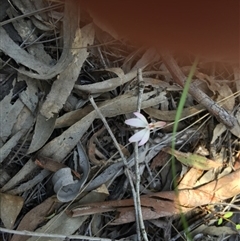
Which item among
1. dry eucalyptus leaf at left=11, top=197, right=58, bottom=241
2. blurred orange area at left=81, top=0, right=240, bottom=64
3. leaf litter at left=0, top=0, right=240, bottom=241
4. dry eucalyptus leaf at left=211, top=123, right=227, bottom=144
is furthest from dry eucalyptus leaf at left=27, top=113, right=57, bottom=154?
dry eucalyptus leaf at left=211, top=123, right=227, bottom=144

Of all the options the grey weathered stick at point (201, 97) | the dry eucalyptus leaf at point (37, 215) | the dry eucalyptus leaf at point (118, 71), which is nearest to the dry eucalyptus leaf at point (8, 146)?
the dry eucalyptus leaf at point (37, 215)

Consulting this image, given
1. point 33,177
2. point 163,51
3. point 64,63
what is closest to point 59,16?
point 64,63

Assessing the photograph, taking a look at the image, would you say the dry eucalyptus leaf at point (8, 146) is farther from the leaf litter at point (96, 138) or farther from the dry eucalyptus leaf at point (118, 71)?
the dry eucalyptus leaf at point (118, 71)

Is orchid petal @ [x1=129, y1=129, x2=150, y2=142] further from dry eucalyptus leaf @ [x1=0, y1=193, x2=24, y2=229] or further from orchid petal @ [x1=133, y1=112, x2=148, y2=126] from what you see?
dry eucalyptus leaf @ [x1=0, y1=193, x2=24, y2=229]

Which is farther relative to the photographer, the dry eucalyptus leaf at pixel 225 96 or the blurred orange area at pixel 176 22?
the dry eucalyptus leaf at pixel 225 96

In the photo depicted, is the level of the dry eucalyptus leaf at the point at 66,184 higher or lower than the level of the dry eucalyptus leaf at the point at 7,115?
lower

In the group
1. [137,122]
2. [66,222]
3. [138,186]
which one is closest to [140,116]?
[137,122]

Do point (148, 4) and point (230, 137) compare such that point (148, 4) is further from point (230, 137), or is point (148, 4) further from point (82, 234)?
point (82, 234)
